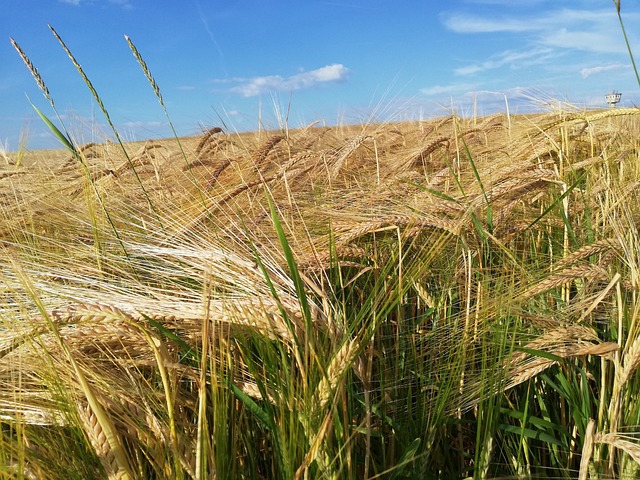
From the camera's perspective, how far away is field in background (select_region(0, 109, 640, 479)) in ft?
2.51

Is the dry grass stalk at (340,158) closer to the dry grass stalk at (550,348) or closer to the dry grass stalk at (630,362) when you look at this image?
the dry grass stalk at (550,348)

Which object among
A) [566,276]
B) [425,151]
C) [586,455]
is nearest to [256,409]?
[586,455]

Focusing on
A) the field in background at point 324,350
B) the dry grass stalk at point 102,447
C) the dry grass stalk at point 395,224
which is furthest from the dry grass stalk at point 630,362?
the dry grass stalk at point 102,447

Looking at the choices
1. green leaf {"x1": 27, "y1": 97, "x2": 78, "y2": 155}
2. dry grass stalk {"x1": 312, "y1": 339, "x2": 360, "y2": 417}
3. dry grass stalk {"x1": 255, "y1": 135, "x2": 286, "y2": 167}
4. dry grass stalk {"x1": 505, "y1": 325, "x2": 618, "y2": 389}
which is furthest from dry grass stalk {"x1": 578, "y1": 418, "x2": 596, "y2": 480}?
dry grass stalk {"x1": 255, "y1": 135, "x2": 286, "y2": 167}

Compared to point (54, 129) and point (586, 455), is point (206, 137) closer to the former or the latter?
point (54, 129)

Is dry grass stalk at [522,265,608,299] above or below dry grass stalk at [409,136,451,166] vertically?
below

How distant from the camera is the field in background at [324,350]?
766 millimetres

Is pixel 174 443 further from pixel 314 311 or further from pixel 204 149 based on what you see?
pixel 204 149

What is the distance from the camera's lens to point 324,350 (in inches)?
30.8

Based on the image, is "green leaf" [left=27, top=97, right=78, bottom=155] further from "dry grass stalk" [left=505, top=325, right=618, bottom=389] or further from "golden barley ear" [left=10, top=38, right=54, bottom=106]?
"dry grass stalk" [left=505, top=325, right=618, bottom=389]

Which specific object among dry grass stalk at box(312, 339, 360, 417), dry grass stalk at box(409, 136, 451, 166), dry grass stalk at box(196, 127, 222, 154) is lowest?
dry grass stalk at box(312, 339, 360, 417)

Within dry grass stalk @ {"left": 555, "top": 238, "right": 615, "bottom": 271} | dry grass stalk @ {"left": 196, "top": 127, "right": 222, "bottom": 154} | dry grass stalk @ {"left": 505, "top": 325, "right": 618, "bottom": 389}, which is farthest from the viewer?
dry grass stalk @ {"left": 196, "top": 127, "right": 222, "bottom": 154}

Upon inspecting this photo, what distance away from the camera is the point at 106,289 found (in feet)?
3.14

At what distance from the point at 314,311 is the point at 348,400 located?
28cm
